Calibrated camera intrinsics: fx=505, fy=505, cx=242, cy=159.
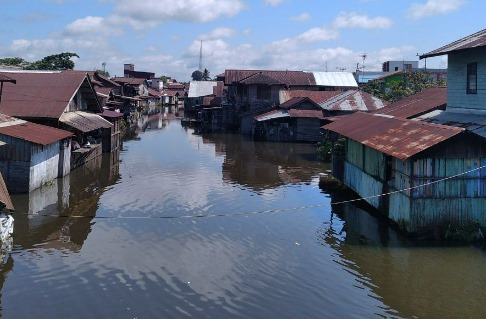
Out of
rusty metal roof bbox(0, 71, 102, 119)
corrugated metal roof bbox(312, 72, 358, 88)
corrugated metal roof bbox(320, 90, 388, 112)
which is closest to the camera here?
rusty metal roof bbox(0, 71, 102, 119)

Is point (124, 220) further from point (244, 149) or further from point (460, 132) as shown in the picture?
point (244, 149)

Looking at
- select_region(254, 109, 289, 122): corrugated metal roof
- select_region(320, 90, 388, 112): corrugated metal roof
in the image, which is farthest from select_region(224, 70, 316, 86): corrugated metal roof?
select_region(320, 90, 388, 112): corrugated metal roof

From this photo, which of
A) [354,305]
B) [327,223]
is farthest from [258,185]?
[354,305]

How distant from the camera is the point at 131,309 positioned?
10484 mm

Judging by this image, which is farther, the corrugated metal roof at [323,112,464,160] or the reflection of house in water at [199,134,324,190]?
the reflection of house in water at [199,134,324,190]

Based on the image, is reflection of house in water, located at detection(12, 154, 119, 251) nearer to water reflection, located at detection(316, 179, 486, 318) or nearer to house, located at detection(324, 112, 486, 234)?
water reflection, located at detection(316, 179, 486, 318)

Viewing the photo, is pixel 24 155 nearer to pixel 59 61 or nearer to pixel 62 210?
pixel 62 210

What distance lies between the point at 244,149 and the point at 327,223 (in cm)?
2276

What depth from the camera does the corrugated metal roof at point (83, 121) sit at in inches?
1017

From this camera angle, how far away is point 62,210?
1891 cm

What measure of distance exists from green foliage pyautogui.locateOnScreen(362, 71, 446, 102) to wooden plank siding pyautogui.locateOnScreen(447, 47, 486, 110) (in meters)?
27.5

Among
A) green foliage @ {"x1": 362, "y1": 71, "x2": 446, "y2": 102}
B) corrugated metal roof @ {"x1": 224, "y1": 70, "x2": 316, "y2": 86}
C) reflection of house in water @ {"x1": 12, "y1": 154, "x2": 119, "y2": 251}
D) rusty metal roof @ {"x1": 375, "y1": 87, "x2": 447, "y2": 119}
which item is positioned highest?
corrugated metal roof @ {"x1": 224, "y1": 70, "x2": 316, "y2": 86}

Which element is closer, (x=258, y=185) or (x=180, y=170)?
(x=258, y=185)

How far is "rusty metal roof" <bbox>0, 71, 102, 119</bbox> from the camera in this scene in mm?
25219
